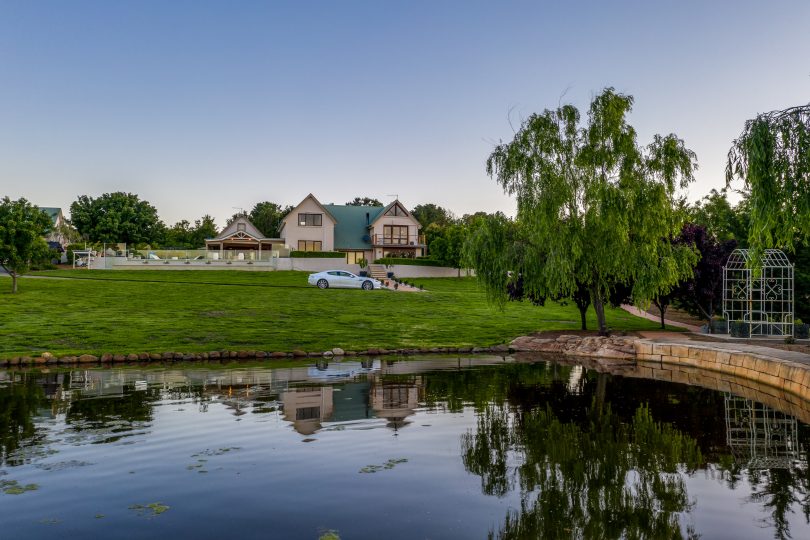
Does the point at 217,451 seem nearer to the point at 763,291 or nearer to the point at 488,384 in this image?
the point at 488,384

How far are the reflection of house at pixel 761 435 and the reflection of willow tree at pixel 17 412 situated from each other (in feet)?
37.0

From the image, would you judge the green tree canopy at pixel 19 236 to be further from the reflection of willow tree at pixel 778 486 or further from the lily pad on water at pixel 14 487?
the reflection of willow tree at pixel 778 486

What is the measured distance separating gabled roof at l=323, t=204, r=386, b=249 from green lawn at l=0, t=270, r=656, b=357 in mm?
23415

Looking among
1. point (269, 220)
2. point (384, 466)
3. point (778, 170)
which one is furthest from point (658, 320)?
point (269, 220)

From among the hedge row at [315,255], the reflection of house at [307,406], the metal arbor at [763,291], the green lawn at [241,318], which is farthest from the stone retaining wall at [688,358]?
the hedge row at [315,255]

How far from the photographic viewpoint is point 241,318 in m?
29.1

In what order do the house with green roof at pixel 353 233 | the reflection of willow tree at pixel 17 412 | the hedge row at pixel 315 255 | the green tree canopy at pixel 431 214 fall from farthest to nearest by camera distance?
1. the green tree canopy at pixel 431 214
2. the house with green roof at pixel 353 233
3. the hedge row at pixel 315 255
4. the reflection of willow tree at pixel 17 412

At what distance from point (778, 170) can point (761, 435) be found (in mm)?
7149

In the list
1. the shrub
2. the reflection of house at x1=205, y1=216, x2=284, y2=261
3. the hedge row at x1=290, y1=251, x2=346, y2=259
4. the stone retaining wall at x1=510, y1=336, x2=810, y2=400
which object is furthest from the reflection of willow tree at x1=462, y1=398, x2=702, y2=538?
the reflection of house at x1=205, y1=216, x2=284, y2=261

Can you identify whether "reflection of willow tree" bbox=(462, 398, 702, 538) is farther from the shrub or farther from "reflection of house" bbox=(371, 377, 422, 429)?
the shrub

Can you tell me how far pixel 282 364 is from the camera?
2002 centimetres

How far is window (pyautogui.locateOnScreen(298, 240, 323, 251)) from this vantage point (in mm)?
65312

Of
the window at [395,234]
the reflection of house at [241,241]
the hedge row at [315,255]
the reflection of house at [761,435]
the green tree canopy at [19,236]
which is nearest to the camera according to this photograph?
the reflection of house at [761,435]

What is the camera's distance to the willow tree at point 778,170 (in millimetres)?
13789
